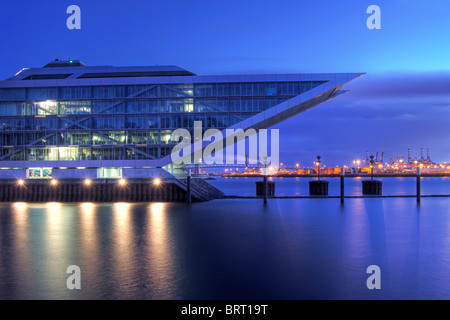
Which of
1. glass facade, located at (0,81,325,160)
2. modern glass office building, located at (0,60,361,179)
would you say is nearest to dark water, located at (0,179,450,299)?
modern glass office building, located at (0,60,361,179)

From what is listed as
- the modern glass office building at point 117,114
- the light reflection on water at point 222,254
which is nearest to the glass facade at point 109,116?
the modern glass office building at point 117,114

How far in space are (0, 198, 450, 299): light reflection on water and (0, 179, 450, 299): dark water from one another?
0.17 feet

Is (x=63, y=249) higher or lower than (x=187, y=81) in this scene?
lower

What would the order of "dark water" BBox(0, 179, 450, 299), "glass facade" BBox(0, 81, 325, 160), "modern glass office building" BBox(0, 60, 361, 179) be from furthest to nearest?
"glass facade" BBox(0, 81, 325, 160), "modern glass office building" BBox(0, 60, 361, 179), "dark water" BBox(0, 179, 450, 299)

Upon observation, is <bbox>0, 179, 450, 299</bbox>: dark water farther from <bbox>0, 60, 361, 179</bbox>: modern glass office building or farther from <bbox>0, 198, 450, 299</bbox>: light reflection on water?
<bbox>0, 60, 361, 179</bbox>: modern glass office building

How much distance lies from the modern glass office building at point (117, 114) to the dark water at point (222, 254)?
19.3 m

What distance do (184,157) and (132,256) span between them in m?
41.2

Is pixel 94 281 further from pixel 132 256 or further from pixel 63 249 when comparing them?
pixel 63 249

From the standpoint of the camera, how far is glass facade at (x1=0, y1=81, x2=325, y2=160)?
62.2 m

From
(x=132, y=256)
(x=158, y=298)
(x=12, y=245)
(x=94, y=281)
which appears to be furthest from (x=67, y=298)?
(x=12, y=245)

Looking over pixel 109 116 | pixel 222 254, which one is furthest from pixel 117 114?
pixel 222 254

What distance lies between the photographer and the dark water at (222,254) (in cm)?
1655

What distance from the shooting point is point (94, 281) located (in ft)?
57.1

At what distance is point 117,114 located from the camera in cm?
6316
